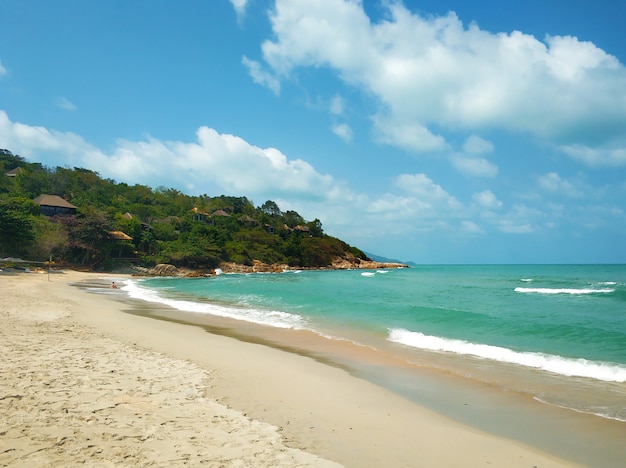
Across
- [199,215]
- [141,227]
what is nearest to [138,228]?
[141,227]

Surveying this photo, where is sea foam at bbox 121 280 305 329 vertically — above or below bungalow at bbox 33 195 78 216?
below

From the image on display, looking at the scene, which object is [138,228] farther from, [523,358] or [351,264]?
[523,358]

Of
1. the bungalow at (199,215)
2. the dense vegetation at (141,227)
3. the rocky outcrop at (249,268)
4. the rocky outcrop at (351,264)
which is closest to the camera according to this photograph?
the dense vegetation at (141,227)

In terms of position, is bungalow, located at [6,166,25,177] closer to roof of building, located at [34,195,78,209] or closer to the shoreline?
roof of building, located at [34,195,78,209]

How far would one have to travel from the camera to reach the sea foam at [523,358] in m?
9.05

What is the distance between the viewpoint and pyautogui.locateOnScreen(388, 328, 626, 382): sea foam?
9.05 metres

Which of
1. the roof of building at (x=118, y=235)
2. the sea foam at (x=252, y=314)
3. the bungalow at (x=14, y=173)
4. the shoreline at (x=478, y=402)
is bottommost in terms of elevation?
the sea foam at (x=252, y=314)

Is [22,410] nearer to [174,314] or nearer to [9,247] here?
[174,314]

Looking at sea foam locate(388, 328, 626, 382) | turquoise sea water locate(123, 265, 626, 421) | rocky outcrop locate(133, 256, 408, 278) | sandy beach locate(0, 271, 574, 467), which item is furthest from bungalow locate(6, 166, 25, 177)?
sea foam locate(388, 328, 626, 382)

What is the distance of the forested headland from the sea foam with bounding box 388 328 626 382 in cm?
4645

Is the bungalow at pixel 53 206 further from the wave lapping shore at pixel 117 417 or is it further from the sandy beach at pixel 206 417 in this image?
the wave lapping shore at pixel 117 417

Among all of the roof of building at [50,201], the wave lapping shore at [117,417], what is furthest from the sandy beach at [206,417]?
the roof of building at [50,201]

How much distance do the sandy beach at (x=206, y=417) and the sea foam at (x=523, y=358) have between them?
4.47 m

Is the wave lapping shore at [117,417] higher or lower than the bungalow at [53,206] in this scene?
lower
